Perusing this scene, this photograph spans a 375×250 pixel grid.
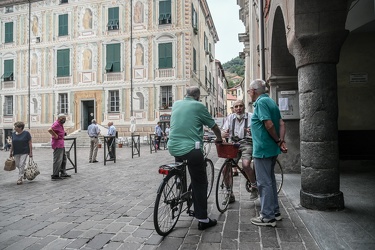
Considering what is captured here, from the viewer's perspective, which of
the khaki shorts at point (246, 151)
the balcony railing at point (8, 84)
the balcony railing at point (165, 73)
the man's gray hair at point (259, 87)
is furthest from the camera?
the balcony railing at point (8, 84)

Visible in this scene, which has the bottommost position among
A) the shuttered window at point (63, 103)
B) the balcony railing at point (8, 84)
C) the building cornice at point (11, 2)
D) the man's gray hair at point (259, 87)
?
the man's gray hair at point (259, 87)

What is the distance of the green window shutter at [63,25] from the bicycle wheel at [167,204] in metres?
25.4

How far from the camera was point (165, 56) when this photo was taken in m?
23.2

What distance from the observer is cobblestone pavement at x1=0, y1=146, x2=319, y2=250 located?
3.22 meters

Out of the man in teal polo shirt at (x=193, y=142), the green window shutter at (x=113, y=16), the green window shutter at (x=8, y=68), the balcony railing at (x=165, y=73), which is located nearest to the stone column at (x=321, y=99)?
the man in teal polo shirt at (x=193, y=142)

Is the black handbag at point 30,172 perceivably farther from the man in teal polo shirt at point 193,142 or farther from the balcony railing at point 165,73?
the balcony railing at point 165,73

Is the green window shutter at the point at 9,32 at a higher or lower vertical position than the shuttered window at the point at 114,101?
higher

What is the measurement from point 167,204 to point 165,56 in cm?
2077

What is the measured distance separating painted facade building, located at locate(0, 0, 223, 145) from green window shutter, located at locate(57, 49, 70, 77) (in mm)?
87

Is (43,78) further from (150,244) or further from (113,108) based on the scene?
(150,244)

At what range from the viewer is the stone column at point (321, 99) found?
4129mm

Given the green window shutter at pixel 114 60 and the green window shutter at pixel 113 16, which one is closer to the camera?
the green window shutter at pixel 114 60

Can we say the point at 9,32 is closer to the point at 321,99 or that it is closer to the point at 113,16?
the point at 113,16

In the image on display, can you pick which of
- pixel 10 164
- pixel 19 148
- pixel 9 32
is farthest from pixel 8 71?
pixel 10 164
